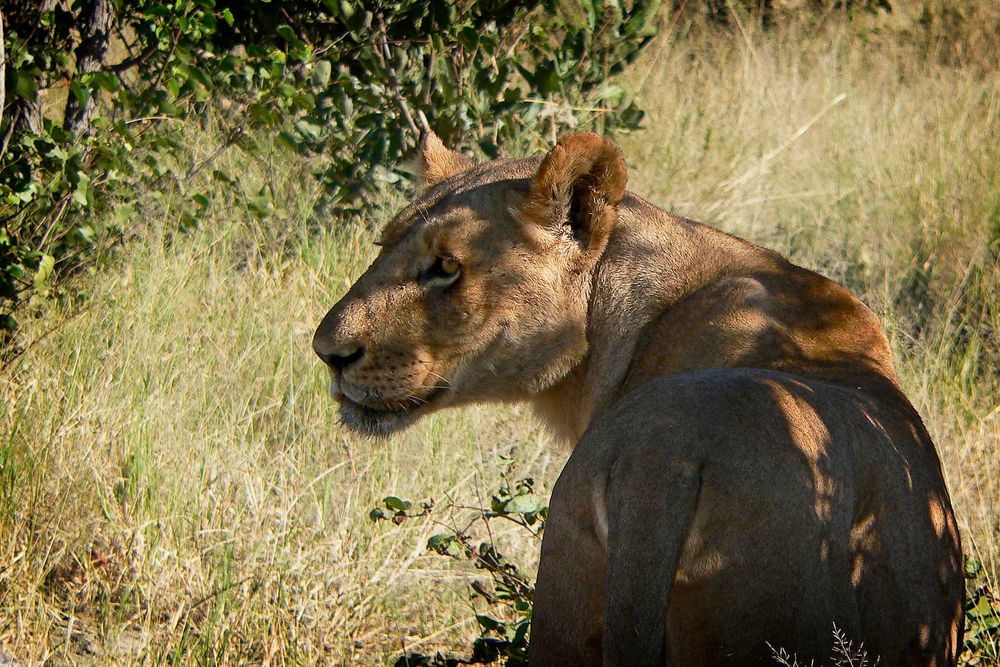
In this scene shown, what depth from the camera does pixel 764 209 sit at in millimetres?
8016

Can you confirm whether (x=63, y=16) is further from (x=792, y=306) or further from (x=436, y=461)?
(x=792, y=306)

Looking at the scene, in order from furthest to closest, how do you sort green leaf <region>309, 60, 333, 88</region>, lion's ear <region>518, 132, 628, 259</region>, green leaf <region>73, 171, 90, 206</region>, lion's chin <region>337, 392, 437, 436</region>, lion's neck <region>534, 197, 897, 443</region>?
1. green leaf <region>309, 60, 333, 88</region>
2. green leaf <region>73, 171, 90, 206</region>
3. lion's chin <region>337, 392, 437, 436</region>
4. lion's ear <region>518, 132, 628, 259</region>
5. lion's neck <region>534, 197, 897, 443</region>

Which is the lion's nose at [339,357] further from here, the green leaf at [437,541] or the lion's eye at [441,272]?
the green leaf at [437,541]

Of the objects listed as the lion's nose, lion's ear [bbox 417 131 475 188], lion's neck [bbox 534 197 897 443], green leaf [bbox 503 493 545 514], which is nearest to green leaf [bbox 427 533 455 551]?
green leaf [bbox 503 493 545 514]

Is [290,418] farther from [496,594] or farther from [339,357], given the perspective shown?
[339,357]

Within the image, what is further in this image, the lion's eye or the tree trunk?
the tree trunk

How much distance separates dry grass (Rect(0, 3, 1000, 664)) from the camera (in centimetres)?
393

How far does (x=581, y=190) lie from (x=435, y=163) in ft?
2.67

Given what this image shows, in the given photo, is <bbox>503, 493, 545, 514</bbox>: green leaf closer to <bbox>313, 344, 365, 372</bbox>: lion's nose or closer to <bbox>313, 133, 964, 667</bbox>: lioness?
<bbox>313, 133, 964, 667</bbox>: lioness

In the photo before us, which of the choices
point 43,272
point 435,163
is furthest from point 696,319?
point 43,272

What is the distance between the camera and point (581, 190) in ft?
11.7

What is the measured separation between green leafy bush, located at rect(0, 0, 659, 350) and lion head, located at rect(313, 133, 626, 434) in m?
1.67

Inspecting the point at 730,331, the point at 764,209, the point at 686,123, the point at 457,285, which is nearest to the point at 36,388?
the point at 457,285

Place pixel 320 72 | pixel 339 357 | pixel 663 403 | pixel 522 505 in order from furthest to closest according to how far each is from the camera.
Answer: pixel 320 72 < pixel 522 505 < pixel 339 357 < pixel 663 403
